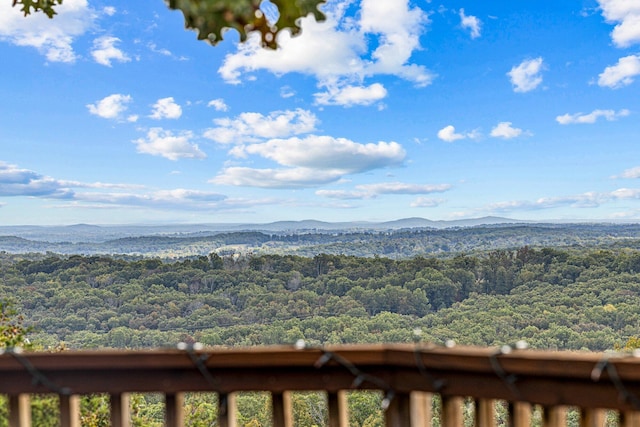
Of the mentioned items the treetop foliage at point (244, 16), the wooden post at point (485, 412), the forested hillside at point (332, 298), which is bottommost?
the forested hillside at point (332, 298)

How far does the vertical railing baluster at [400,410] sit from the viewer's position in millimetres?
1132

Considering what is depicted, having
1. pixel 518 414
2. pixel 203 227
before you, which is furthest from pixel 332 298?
pixel 203 227

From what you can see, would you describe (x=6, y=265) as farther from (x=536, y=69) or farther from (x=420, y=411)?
(x=536, y=69)

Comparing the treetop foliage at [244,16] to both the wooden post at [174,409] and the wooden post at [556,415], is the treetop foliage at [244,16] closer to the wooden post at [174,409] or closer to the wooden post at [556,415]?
the wooden post at [174,409]

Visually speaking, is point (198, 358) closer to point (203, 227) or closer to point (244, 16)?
point (244, 16)

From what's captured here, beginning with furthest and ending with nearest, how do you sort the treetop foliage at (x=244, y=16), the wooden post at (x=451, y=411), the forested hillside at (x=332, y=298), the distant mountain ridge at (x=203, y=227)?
1. the distant mountain ridge at (x=203, y=227)
2. the forested hillside at (x=332, y=298)
3. the wooden post at (x=451, y=411)
4. the treetop foliage at (x=244, y=16)

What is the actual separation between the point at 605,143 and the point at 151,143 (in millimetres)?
79357

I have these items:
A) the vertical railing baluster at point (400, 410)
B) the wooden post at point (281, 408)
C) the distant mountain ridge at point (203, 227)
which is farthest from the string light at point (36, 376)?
the distant mountain ridge at point (203, 227)

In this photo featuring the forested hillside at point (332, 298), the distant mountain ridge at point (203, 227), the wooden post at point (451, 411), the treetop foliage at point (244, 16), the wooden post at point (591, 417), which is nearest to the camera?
the treetop foliage at point (244, 16)

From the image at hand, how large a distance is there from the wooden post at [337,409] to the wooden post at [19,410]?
73cm

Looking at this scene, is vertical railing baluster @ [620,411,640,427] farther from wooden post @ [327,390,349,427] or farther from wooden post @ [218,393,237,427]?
wooden post @ [218,393,237,427]

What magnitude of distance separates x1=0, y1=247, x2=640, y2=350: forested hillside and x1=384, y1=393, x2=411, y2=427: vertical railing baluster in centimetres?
3076

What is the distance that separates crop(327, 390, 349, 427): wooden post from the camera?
3.73 ft

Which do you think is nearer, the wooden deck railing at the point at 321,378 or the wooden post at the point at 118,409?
the wooden deck railing at the point at 321,378
